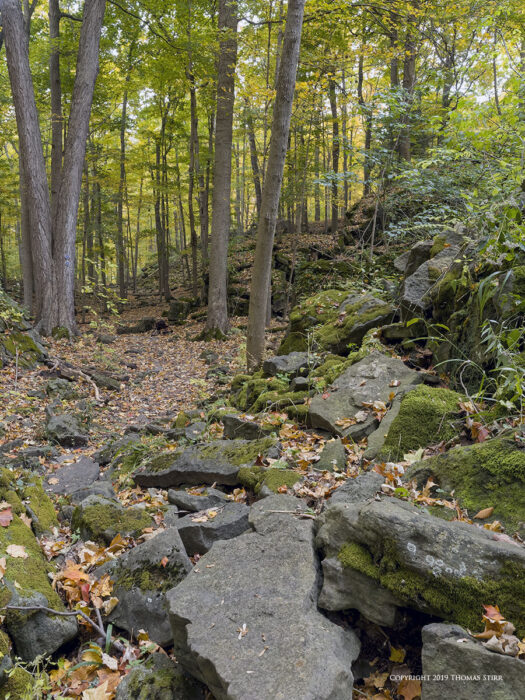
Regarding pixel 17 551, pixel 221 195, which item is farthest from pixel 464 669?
pixel 221 195

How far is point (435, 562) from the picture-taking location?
6.05 feet

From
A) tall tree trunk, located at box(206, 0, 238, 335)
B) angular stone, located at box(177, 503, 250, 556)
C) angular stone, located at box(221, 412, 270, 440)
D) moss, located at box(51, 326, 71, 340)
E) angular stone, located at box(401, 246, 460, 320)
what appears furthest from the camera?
tall tree trunk, located at box(206, 0, 238, 335)

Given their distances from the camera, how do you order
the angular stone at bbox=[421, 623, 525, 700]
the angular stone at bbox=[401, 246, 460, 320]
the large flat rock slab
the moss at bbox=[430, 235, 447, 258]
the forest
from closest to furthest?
the angular stone at bbox=[421, 623, 525, 700] < the large flat rock slab < the forest < the angular stone at bbox=[401, 246, 460, 320] < the moss at bbox=[430, 235, 447, 258]

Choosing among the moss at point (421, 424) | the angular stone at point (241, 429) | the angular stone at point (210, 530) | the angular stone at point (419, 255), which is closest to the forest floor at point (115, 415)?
the angular stone at point (241, 429)

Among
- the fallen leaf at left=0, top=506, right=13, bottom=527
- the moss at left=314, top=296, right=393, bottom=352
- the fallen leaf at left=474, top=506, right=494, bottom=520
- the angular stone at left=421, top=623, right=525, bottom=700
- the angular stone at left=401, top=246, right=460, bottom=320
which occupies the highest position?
the angular stone at left=401, top=246, right=460, bottom=320

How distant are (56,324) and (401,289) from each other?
9.24 meters

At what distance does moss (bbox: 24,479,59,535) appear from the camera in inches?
136

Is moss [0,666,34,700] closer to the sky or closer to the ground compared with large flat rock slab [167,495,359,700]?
closer to the ground

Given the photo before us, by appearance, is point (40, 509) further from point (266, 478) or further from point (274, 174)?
point (274, 174)

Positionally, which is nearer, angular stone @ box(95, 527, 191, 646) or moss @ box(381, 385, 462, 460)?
angular stone @ box(95, 527, 191, 646)

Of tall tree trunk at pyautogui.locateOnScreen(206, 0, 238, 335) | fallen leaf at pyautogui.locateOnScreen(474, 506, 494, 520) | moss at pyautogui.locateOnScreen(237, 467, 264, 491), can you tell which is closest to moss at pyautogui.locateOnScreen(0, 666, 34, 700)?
moss at pyautogui.locateOnScreen(237, 467, 264, 491)

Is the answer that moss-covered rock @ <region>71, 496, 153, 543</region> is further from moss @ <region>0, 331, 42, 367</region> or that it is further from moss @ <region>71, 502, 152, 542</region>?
moss @ <region>0, 331, 42, 367</region>

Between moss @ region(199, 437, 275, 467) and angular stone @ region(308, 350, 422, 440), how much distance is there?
0.66 metres

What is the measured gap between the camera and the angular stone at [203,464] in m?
4.00
